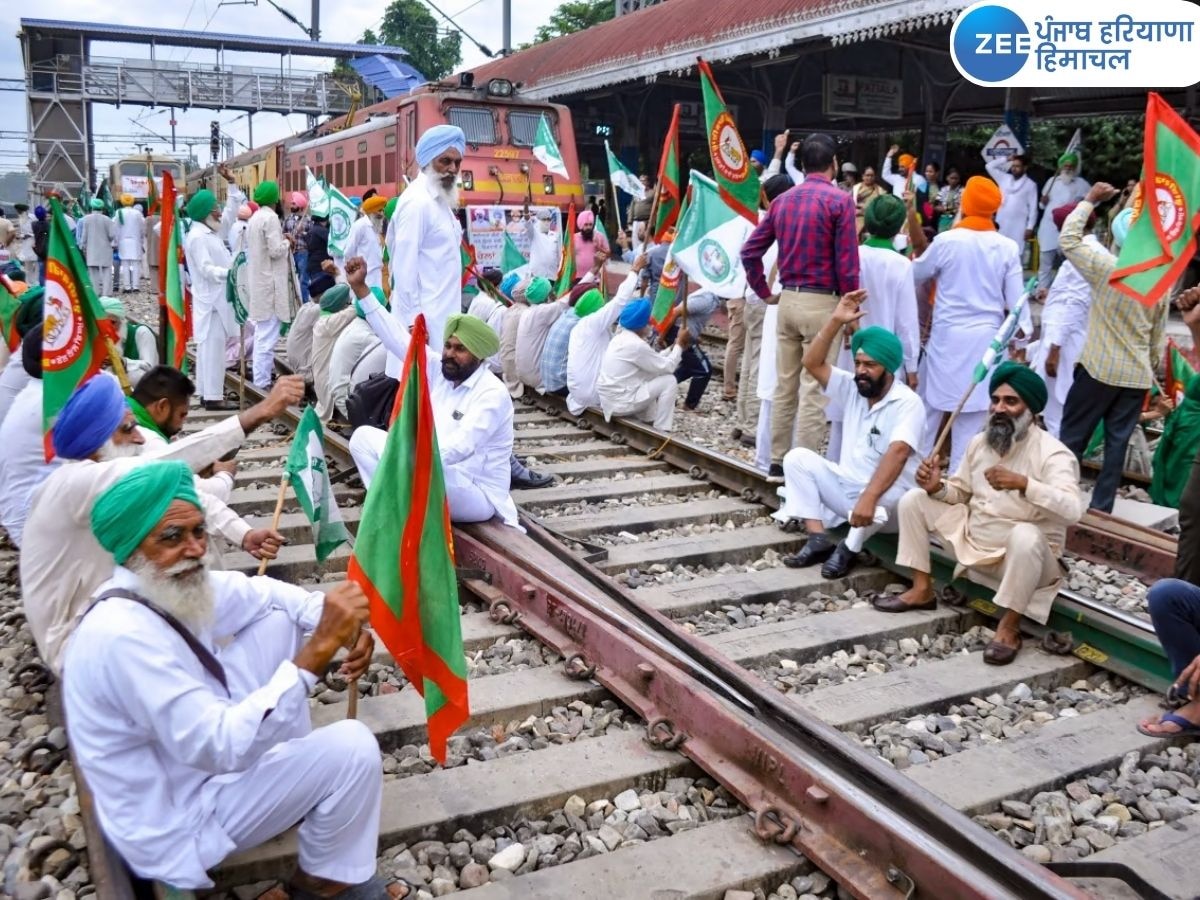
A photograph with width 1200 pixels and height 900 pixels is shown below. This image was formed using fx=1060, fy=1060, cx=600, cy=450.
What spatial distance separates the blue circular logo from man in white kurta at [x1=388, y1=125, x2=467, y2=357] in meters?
6.38

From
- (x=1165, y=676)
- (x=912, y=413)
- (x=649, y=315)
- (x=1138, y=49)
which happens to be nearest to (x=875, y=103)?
(x=1138, y=49)

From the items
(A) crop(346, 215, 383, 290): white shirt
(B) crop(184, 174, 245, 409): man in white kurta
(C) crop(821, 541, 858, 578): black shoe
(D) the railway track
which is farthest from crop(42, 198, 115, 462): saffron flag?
(A) crop(346, 215, 383, 290): white shirt

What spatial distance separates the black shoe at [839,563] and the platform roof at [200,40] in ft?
112

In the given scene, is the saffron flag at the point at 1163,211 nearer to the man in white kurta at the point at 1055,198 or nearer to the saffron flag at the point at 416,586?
the saffron flag at the point at 416,586

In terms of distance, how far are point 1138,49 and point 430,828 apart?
11.9 meters

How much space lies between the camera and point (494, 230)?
1415 centimetres

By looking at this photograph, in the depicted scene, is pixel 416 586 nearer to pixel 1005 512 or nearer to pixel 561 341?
pixel 1005 512

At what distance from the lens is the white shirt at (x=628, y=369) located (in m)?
7.95

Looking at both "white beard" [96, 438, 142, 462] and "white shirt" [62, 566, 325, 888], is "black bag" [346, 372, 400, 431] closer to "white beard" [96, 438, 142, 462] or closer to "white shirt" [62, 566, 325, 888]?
"white beard" [96, 438, 142, 462]

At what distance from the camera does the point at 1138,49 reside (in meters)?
11.6

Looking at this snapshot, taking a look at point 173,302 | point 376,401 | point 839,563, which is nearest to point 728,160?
point 376,401

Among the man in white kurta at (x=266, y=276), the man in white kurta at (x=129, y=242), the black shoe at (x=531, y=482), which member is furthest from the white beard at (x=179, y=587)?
the man in white kurta at (x=129, y=242)

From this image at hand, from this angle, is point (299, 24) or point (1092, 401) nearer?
point (1092, 401)

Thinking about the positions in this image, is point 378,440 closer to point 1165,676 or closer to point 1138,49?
point 1165,676
